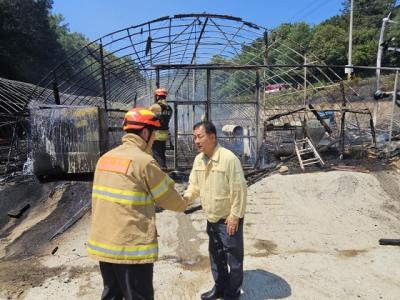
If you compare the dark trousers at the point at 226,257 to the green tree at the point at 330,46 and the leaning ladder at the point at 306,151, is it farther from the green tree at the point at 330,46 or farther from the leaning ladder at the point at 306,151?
the green tree at the point at 330,46

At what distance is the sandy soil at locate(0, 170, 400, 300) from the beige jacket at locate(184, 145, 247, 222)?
3.74 ft

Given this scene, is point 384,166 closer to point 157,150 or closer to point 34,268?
point 157,150

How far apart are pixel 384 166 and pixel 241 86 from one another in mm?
7732

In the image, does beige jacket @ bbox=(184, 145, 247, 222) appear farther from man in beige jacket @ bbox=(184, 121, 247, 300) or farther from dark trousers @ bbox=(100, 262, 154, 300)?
dark trousers @ bbox=(100, 262, 154, 300)

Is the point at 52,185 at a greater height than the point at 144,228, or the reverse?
the point at 144,228

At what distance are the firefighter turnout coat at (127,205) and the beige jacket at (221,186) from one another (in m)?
0.93

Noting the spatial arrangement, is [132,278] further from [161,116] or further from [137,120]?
[161,116]

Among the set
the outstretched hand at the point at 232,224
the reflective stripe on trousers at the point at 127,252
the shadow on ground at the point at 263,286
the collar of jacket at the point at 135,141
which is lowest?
the shadow on ground at the point at 263,286

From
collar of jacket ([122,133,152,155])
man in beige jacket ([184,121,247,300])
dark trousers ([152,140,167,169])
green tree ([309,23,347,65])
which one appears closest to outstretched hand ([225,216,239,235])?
man in beige jacket ([184,121,247,300])

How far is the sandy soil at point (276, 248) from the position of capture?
4355mm

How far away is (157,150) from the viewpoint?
8.58 metres

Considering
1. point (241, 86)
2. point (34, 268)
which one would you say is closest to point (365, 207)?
point (34, 268)

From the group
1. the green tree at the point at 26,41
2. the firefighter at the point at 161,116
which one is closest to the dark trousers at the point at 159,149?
the firefighter at the point at 161,116

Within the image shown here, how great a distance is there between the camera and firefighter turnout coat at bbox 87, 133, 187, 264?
2592 mm
